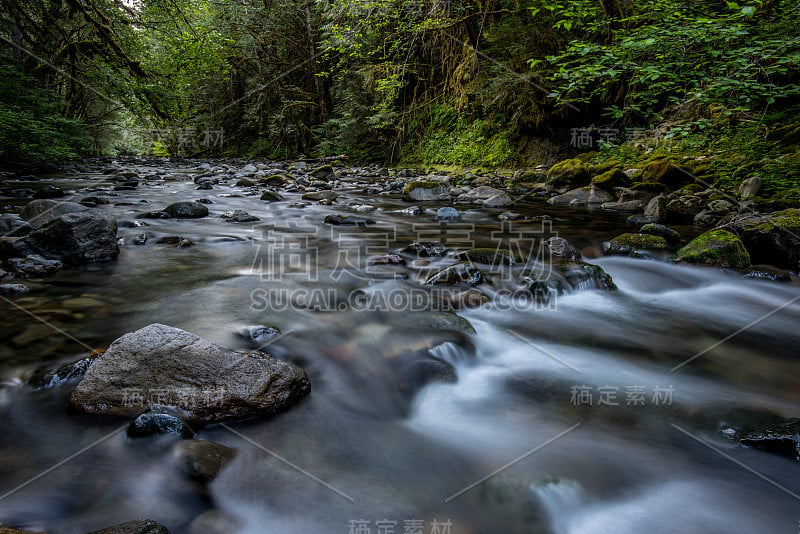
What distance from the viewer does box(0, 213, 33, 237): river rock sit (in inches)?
145

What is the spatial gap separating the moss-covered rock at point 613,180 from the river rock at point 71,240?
8.39m

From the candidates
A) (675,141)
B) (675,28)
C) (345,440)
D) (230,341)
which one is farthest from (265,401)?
(675,141)

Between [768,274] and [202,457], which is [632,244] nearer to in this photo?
[768,274]

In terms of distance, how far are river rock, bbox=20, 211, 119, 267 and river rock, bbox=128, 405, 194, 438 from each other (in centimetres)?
274

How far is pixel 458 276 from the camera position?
361cm

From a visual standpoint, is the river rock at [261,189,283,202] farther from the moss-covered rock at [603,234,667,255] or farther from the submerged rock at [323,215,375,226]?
the moss-covered rock at [603,234,667,255]

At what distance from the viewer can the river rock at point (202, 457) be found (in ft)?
4.67

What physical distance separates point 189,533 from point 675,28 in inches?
253

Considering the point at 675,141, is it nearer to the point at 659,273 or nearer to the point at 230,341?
the point at 659,273

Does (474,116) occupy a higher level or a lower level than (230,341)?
higher

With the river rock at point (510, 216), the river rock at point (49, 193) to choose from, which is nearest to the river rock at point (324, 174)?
the river rock at point (49, 193)

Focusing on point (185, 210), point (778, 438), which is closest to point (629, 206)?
point (778, 438)

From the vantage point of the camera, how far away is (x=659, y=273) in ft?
13.4

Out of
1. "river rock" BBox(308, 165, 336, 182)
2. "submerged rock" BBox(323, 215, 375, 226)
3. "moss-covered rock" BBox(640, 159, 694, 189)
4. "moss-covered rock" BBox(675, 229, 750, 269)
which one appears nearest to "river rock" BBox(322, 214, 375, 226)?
"submerged rock" BBox(323, 215, 375, 226)
